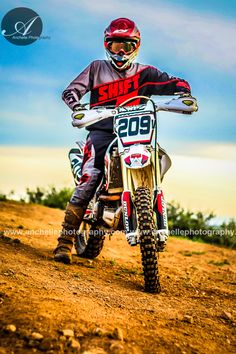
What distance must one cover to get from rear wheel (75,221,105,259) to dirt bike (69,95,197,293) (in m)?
0.78

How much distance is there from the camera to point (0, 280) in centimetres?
533

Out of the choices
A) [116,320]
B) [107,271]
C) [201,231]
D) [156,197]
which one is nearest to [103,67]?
[156,197]

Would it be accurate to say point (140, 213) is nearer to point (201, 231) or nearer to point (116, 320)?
point (116, 320)

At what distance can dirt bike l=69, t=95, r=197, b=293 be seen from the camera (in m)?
5.89

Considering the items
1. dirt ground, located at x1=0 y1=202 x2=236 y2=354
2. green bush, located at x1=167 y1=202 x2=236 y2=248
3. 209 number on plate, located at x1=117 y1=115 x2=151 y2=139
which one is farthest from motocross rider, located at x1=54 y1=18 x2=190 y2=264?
green bush, located at x1=167 y1=202 x2=236 y2=248

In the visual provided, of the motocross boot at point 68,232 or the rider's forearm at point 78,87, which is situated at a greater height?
the rider's forearm at point 78,87

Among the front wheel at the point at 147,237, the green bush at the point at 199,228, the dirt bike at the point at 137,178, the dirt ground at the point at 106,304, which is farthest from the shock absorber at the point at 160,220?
the green bush at the point at 199,228

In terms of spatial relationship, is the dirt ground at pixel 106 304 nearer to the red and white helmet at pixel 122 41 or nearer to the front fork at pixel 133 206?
the front fork at pixel 133 206

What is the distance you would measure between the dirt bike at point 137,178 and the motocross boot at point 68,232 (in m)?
0.37

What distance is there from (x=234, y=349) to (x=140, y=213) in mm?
1802

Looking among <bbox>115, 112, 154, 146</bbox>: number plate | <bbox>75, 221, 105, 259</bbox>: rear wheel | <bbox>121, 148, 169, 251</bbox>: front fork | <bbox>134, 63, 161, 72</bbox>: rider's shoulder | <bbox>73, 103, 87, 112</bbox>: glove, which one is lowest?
<bbox>75, 221, 105, 259</bbox>: rear wheel

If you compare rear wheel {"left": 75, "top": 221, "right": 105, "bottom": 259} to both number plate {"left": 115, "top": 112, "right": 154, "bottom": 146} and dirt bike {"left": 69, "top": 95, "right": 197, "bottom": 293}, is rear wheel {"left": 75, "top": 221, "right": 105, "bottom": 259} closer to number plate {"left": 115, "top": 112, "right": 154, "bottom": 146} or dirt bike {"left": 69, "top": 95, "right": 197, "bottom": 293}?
dirt bike {"left": 69, "top": 95, "right": 197, "bottom": 293}

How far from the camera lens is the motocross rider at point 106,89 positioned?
687 centimetres

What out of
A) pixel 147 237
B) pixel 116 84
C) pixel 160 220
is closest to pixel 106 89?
pixel 116 84
